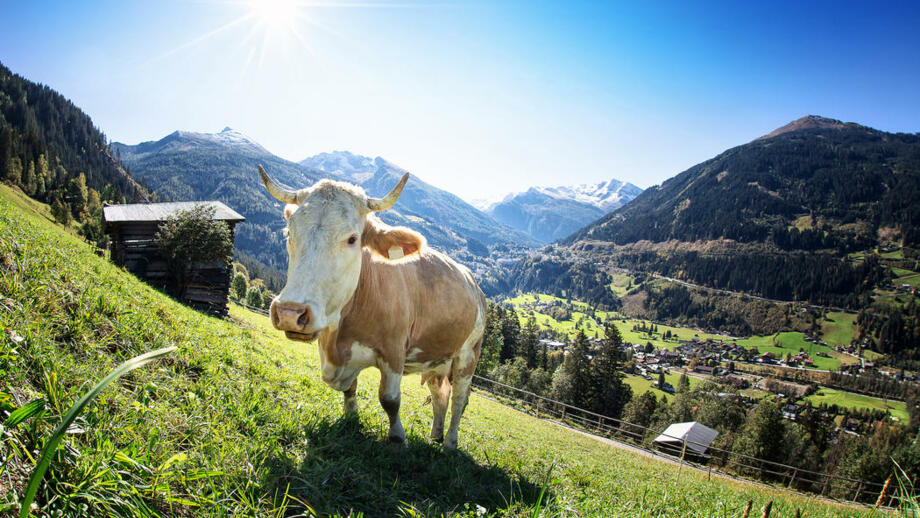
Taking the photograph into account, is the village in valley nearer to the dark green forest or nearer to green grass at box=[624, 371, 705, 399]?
green grass at box=[624, 371, 705, 399]

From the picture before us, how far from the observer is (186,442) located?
296 centimetres

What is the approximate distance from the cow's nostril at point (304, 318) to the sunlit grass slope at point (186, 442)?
40.4 inches

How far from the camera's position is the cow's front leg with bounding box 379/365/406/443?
466cm

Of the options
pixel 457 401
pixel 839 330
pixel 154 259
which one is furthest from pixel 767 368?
pixel 154 259

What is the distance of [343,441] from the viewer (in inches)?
159

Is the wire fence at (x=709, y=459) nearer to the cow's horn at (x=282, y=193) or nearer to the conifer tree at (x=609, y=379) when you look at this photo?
the conifer tree at (x=609, y=379)

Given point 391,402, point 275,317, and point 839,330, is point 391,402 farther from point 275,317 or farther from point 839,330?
point 839,330

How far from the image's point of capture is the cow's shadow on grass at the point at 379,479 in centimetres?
298

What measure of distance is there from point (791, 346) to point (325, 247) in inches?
9189

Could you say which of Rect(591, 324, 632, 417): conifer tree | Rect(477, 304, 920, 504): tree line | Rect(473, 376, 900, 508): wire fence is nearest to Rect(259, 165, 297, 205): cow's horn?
Rect(473, 376, 900, 508): wire fence

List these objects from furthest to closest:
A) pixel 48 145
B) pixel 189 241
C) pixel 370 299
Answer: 1. pixel 48 145
2. pixel 189 241
3. pixel 370 299

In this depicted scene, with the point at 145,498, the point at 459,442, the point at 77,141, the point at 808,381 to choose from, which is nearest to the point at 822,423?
the point at 808,381

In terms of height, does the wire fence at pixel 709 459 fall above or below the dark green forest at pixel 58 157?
below

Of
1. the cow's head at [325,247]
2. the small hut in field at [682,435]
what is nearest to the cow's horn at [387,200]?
the cow's head at [325,247]
